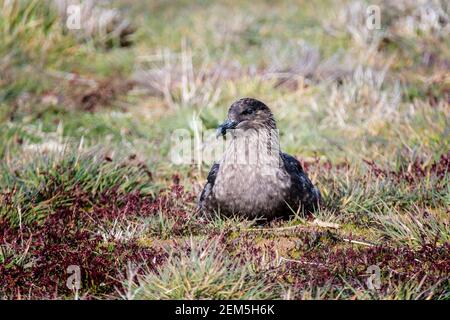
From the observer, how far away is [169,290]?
4508mm

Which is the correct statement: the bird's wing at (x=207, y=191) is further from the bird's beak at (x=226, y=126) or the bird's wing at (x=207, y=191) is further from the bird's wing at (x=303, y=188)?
the bird's wing at (x=303, y=188)

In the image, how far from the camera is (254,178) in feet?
19.5

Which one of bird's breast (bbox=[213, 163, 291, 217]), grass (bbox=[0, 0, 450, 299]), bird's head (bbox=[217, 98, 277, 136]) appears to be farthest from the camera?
bird's head (bbox=[217, 98, 277, 136])

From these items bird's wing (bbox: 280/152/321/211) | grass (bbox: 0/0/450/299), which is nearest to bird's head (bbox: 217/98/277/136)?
bird's wing (bbox: 280/152/321/211)

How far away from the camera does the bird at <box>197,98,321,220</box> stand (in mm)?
5883

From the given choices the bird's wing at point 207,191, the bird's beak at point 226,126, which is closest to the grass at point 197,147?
the bird's wing at point 207,191

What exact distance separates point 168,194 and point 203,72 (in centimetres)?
353

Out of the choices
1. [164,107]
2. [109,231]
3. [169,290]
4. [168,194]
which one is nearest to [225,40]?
[164,107]

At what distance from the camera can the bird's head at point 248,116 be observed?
609cm

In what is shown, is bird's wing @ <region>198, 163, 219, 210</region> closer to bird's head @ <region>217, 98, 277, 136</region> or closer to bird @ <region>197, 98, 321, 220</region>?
bird @ <region>197, 98, 321, 220</region>

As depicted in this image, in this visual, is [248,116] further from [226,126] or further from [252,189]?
[252,189]

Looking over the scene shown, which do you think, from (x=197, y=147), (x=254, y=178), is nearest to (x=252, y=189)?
(x=254, y=178)

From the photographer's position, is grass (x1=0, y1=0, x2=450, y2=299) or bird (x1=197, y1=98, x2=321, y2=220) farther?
bird (x1=197, y1=98, x2=321, y2=220)

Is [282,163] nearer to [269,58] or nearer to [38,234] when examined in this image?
[38,234]
